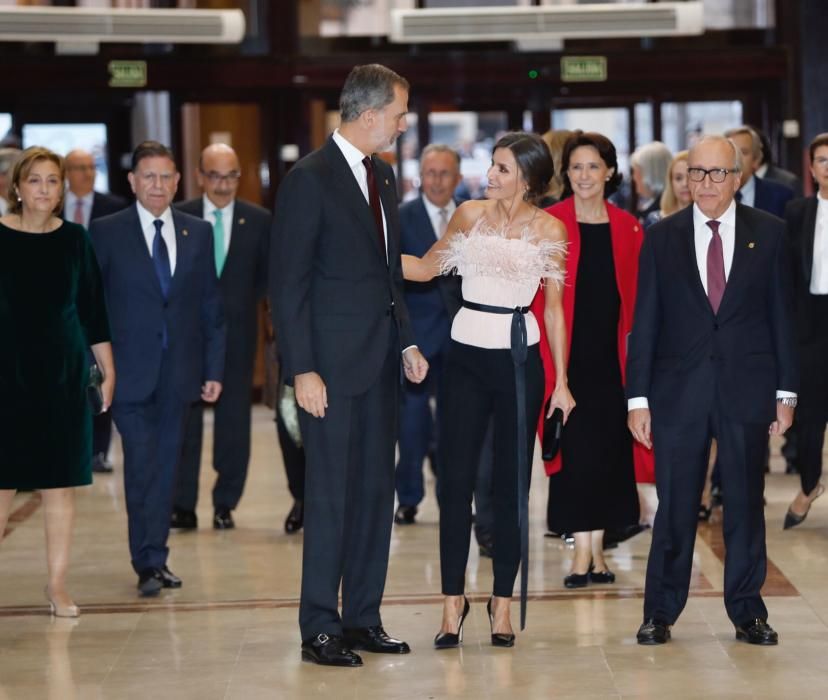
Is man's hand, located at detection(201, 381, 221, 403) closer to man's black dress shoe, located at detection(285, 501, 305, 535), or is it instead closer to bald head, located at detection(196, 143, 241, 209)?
man's black dress shoe, located at detection(285, 501, 305, 535)

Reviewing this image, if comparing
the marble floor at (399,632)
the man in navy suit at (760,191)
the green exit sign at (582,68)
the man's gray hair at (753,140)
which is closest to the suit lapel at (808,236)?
the man in navy suit at (760,191)

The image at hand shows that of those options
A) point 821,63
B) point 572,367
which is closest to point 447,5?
point 821,63

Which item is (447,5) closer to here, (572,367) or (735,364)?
(572,367)

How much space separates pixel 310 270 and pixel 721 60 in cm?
814

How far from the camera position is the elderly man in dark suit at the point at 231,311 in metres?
7.57

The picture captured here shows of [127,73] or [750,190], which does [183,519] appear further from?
[127,73]

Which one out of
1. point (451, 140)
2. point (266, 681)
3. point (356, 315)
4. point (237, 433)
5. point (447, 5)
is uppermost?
point (447, 5)

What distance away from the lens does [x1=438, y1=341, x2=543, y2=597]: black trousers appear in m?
5.07

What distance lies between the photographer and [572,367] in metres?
5.90

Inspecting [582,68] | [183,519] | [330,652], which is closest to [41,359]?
[330,652]

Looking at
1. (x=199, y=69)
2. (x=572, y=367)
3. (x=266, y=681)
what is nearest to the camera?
(x=266, y=681)

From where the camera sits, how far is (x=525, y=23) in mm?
11859

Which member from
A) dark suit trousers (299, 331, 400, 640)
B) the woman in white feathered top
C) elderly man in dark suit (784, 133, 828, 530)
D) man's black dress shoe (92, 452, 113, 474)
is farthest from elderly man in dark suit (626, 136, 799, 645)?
man's black dress shoe (92, 452, 113, 474)

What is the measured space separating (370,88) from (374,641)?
5.81 feet
